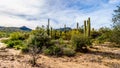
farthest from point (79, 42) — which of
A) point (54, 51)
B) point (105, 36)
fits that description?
point (105, 36)

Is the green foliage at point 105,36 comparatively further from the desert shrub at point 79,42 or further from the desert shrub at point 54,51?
the desert shrub at point 54,51

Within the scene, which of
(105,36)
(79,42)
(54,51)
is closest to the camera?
(54,51)

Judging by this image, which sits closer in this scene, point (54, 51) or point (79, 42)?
point (54, 51)

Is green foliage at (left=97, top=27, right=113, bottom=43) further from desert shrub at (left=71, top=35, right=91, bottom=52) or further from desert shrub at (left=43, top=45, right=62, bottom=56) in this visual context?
desert shrub at (left=43, top=45, right=62, bottom=56)

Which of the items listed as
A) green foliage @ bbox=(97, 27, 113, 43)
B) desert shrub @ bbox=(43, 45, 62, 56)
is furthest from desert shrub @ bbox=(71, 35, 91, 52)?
green foliage @ bbox=(97, 27, 113, 43)

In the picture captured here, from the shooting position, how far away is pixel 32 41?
73.0ft

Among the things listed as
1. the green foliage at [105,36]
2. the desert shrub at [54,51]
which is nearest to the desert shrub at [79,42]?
the desert shrub at [54,51]

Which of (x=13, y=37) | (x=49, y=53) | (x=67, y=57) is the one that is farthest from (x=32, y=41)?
(x=13, y=37)

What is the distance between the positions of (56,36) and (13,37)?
518 inches

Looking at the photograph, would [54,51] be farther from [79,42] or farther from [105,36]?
[105,36]

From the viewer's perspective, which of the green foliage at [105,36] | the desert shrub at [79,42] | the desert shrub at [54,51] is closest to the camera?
the desert shrub at [54,51]

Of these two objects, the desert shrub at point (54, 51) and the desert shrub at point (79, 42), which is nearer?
the desert shrub at point (54, 51)

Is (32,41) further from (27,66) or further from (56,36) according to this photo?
(56,36)

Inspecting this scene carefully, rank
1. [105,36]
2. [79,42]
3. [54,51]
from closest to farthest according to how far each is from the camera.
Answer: [54,51]
[79,42]
[105,36]
